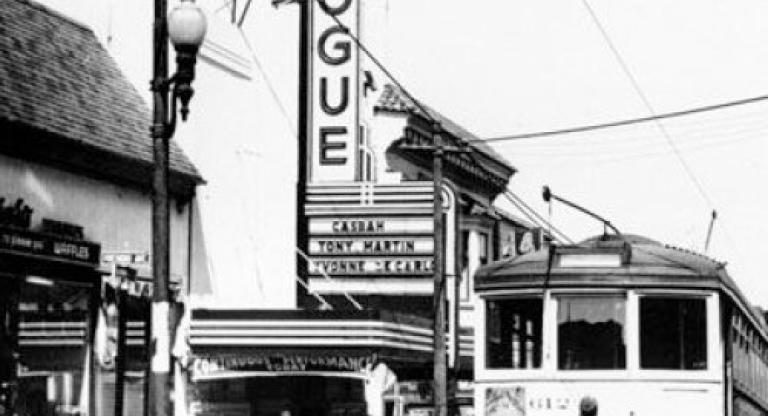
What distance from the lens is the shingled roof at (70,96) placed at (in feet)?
61.7

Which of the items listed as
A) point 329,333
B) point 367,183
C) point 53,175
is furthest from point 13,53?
point 367,183

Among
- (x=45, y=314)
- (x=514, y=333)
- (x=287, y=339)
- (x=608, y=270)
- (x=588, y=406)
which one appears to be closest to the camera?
(x=588, y=406)

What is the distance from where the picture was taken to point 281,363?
22.8 meters

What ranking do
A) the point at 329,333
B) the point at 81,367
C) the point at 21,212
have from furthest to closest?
1. the point at 329,333
2. the point at 81,367
3. the point at 21,212

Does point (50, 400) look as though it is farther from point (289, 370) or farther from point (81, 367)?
point (289, 370)

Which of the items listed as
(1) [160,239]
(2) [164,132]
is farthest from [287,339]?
(2) [164,132]

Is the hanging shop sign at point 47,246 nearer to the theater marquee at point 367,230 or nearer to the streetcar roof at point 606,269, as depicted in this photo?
the streetcar roof at point 606,269

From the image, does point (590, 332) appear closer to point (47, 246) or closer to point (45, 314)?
point (47, 246)

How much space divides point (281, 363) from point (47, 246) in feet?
18.4

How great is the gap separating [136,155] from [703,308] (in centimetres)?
804

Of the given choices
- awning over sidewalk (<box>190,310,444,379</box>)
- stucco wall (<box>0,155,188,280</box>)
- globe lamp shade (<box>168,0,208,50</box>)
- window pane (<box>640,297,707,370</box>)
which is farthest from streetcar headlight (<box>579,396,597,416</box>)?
stucco wall (<box>0,155,188,280</box>)

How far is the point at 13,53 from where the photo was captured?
19.5 metres

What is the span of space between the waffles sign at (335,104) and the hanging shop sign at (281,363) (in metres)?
4.32

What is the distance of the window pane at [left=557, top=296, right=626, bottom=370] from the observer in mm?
16594
